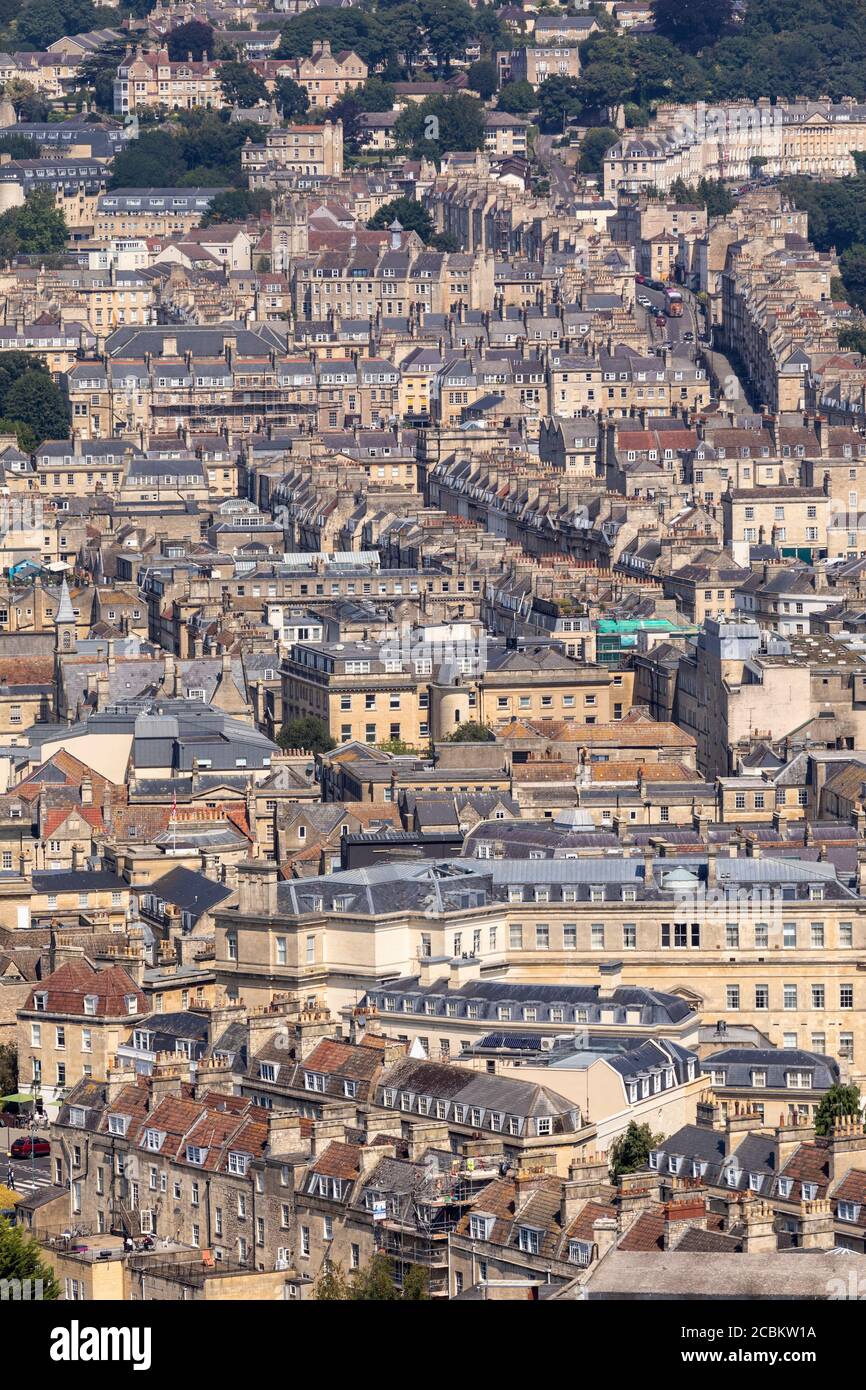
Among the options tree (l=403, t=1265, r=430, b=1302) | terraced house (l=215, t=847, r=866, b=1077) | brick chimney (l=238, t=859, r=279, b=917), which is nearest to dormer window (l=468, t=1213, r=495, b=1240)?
tree (l=403, t=1265, r=430, b=1302)

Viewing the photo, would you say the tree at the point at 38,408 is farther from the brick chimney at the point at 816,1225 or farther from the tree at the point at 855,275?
the brick chimney at the point at 816,1225

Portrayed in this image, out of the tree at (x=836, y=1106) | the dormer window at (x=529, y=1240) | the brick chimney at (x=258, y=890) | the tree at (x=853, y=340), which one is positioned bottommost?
the tree at (x=853, y=340)

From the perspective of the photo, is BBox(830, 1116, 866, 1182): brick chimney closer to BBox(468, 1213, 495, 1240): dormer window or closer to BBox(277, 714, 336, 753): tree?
BBox(468, 1213, 495, 1240): dormer window

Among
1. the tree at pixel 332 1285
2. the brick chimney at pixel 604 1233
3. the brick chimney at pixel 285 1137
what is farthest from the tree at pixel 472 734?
the brick chimney at pixel 604 1233

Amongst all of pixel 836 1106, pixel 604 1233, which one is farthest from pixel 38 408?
pixel 604 1233

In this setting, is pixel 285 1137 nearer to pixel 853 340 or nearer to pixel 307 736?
pixel 307 736

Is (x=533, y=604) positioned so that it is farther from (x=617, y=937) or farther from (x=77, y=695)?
(x=617, y=937)
